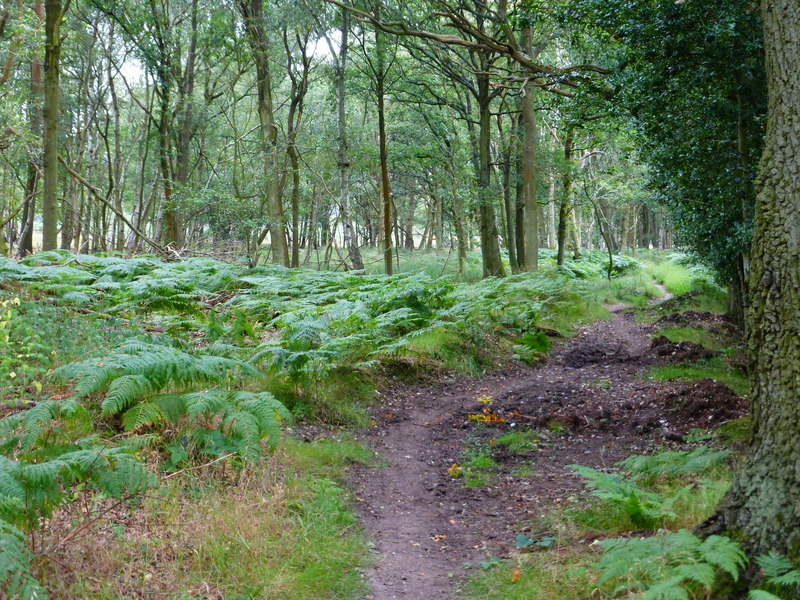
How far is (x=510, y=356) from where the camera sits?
11.0 metres

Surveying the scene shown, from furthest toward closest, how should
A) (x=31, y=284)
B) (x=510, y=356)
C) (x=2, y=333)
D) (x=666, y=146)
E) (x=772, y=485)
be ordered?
(x=510, y=356), (x=666, y=146), (x=31, y=284), (x=2, y=333), (x=772, y=485)

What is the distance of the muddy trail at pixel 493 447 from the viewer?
4470 mm

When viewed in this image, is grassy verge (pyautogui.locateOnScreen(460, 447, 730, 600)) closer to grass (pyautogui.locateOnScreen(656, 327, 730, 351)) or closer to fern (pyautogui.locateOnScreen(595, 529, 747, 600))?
fern (pyautogui.locateOnScreen(595, 529, 747, 600))

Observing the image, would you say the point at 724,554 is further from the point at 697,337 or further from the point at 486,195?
the point at 486,195

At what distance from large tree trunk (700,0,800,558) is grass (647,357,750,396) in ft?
17.7

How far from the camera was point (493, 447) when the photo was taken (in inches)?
264

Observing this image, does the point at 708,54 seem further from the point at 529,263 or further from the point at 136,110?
the point at 136,110

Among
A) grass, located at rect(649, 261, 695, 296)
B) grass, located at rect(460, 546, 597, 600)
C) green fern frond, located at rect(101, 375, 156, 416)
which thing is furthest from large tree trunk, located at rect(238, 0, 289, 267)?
grass, located at rect(649, 261, 695, 296)

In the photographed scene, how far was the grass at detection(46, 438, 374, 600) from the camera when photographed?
337 cm

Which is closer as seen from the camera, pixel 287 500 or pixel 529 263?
pixel 287 500

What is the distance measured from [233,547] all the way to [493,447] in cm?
353

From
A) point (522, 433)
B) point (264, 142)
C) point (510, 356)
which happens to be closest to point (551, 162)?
point (264, 142)

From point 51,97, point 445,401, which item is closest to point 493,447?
point 445,401

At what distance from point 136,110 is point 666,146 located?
33.4m
